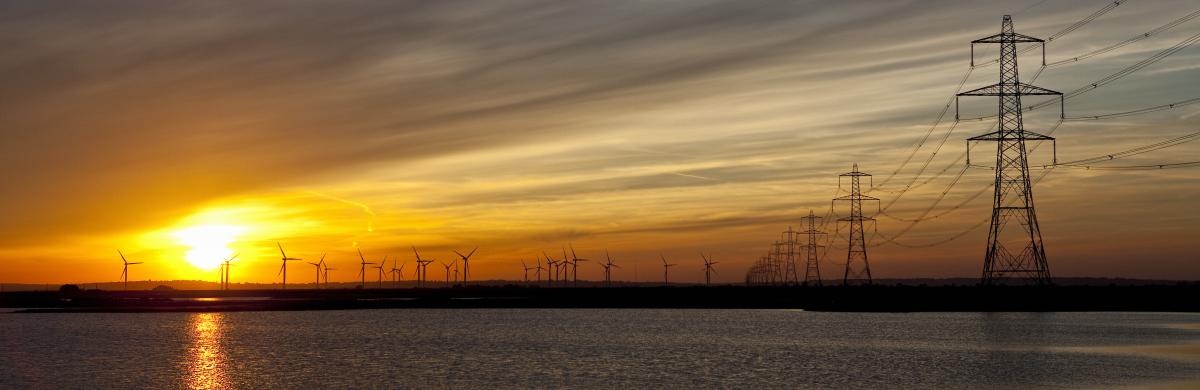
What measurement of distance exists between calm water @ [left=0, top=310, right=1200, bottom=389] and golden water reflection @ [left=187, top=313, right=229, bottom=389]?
0.16m

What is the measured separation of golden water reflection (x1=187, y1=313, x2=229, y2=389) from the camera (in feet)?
237

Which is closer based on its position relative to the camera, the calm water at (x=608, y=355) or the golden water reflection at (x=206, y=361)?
the calm water at (x=608, y=355)

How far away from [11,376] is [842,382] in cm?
5583

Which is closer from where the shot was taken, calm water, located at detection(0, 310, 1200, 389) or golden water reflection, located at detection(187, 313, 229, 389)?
calm water, located at detection(0, 310, 1200, 389)

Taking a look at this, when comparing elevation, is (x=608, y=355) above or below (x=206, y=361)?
above

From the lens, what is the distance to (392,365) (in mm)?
83812

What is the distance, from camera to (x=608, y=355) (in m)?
94.4

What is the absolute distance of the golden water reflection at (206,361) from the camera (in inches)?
2847

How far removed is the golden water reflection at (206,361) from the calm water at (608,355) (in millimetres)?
162

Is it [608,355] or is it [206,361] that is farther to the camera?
[608,355]

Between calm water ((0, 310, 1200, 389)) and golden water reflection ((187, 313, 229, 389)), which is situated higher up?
calm water ((0, 310, 1200, 389))

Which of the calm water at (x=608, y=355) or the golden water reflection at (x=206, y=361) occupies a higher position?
the calm water at (x=608, y=355)

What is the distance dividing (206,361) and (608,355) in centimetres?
3286

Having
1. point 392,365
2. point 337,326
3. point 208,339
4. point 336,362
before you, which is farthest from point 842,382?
point 337,326
